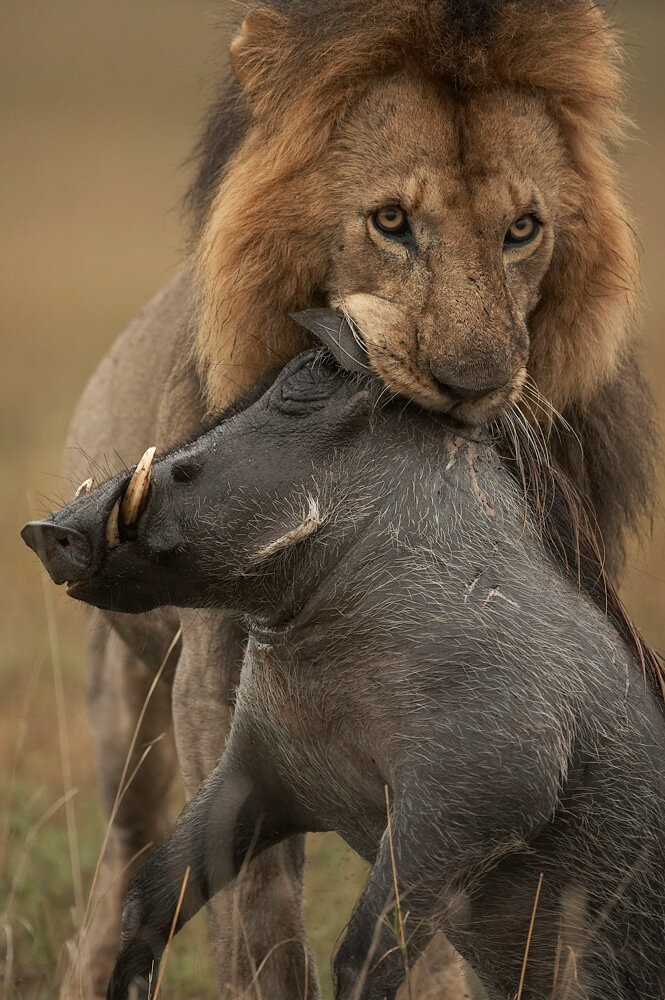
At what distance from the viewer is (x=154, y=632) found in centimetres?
484

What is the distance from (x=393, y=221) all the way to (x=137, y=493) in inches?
37.1

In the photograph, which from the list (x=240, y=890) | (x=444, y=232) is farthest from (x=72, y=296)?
(x=444, y=232)

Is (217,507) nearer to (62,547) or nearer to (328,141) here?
(62,547)

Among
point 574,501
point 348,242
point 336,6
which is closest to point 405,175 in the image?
point 348,242

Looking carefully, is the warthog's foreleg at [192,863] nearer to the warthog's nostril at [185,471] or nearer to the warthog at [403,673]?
the warthog at [403,673]

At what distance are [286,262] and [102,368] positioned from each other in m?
2.42

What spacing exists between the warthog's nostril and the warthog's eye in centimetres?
93

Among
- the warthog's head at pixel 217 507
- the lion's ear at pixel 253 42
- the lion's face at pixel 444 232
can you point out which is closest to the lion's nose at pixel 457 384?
the lion's face at pixel 444 232

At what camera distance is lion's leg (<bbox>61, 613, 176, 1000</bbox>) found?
5.28 metres

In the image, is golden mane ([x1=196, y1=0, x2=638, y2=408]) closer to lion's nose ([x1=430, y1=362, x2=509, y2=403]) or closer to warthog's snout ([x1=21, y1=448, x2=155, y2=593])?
lion's nose ([x1=430, y1=362, x2=509, y2=403])

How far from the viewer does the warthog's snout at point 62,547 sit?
290 centimetres

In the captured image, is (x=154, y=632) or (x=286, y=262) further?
(x=154, y=632)

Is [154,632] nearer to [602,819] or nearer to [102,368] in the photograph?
[102,368]

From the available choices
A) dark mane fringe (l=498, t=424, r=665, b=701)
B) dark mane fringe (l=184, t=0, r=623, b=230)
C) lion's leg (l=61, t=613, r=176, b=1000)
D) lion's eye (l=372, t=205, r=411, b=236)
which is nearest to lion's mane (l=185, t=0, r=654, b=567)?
Answer: dark mane fringe (l=184, t=0, r=623, b=230)
